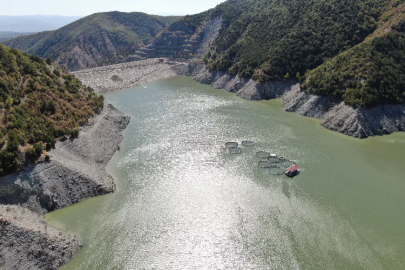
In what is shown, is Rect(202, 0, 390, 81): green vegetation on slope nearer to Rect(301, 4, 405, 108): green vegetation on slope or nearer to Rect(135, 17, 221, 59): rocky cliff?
Rect(301, 4, 405, 108): green vegetation on slope

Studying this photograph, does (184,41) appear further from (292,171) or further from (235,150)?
(292,171)

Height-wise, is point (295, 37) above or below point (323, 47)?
above

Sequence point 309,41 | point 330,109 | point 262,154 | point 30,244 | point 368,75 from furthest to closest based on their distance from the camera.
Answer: point 309,41, point 330,109, point 368,75, point 262,154, point 30,244

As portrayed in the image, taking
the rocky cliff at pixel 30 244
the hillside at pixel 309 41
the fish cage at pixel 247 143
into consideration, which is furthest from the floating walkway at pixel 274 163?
the rocky cliff at pixel 30 244

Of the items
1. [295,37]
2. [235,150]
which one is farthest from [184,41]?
[235,150]

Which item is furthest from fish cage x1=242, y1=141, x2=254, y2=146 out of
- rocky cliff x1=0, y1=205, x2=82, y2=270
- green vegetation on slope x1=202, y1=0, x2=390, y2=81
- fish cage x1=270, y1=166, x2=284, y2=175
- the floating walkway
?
green vegetation on slope x1=202, y1=0, x2=390, y2=81

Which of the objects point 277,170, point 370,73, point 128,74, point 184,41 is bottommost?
point 277,170
